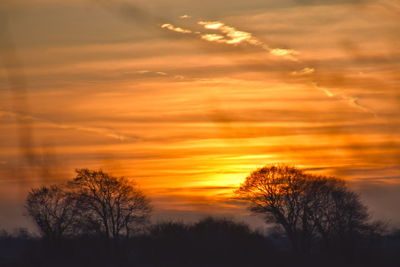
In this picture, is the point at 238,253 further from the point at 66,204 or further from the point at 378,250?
the point at 66,204

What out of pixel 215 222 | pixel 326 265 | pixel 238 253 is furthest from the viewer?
pixel 215 222

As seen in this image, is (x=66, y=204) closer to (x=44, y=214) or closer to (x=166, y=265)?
(x=44, y=214)

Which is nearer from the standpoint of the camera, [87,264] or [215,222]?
[87,264]

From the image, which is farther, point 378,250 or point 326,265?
point 378,250

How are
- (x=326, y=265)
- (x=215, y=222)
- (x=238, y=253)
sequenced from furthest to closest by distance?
(x=215, y=222) → (x=238, y=253) → (x=326, y=265)

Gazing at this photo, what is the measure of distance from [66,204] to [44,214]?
288 centimetres

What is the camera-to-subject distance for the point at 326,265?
87875mm

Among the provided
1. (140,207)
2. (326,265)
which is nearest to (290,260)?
(326,265)

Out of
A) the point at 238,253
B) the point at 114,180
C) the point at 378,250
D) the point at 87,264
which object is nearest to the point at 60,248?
the point at 87,264

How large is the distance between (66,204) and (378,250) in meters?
37.4

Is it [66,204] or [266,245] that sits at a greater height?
[66,204]

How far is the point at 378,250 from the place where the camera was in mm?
100125

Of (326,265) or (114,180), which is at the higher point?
(114,180)

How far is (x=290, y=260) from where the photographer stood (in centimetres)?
8925
